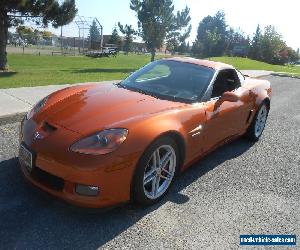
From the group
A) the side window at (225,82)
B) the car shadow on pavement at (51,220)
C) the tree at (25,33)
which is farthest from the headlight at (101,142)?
the tree at (25,33)

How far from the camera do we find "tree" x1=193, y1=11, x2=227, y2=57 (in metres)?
75.4

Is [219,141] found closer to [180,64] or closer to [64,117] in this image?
[180,64]

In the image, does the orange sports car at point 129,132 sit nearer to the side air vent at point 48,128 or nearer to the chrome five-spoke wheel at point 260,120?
the side air vent at point 48,128

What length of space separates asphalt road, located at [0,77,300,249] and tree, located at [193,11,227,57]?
238ft

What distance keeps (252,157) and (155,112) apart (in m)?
2.41

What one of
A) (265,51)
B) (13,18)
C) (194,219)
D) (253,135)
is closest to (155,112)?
(194,219)

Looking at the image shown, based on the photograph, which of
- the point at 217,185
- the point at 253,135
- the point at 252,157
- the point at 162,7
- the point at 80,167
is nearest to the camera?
the point at 80,167

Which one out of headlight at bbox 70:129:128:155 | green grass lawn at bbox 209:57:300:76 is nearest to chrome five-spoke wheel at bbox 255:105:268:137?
headlight at bbox 70:129:128:155

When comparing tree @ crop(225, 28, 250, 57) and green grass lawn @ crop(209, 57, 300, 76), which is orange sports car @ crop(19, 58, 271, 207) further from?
tree @ crop(225, 28, 250, 57)

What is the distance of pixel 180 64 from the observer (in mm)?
5016

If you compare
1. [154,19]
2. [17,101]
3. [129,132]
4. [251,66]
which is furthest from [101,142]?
[154,19]

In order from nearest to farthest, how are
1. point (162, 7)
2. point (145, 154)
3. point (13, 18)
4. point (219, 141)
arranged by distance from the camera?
point (145, 154), point (219, 141), point (13, 18), point (162, 7)

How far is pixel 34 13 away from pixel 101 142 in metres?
15.9

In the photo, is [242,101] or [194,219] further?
[242,101]
